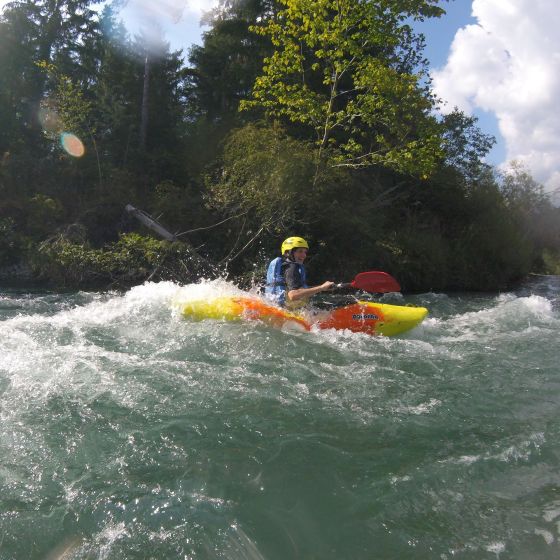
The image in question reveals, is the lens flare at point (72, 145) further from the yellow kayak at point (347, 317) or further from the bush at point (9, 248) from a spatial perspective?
the yellow kayak at point (347, 317)

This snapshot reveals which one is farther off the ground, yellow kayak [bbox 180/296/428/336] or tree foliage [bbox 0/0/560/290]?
tree foliage [bbox 0/0/560/290]

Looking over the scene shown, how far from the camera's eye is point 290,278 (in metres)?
6.32

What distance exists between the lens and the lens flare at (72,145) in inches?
617

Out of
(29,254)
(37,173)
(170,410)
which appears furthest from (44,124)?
(170,410)

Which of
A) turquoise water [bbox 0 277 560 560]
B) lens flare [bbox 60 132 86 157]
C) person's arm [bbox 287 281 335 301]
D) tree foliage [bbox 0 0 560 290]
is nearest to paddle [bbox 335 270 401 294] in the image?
person's arm [bbox 287 281 335 301]

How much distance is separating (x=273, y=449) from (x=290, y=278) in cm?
344

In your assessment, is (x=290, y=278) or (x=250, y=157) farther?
(x=250, y=157)

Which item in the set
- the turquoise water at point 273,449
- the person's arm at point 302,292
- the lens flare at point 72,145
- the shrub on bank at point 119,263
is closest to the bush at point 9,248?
the shrub on bank at point 119,263

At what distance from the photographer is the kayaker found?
244 inches

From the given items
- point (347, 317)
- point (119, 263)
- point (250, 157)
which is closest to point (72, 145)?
point (119, 263)

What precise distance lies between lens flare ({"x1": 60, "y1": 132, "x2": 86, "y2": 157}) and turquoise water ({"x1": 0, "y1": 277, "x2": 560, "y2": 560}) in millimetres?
12039

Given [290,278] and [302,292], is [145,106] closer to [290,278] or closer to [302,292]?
[290,278]

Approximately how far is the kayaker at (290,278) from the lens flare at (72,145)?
12141 millimetres

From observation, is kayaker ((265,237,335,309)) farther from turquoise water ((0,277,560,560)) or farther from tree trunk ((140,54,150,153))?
tree trunk ((140,54,150,153))
